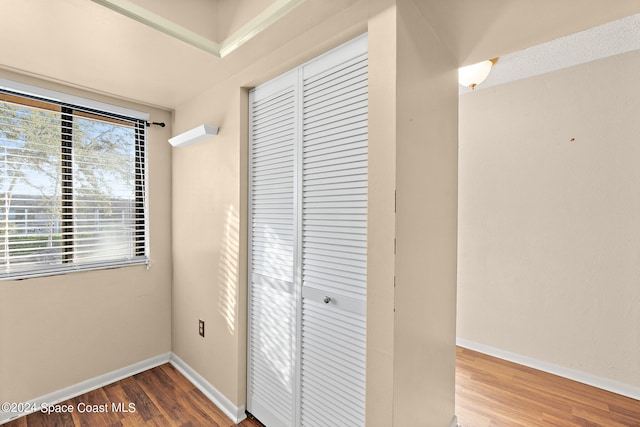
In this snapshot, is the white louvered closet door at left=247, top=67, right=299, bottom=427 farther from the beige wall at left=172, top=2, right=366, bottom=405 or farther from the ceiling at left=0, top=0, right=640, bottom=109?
the ceiling at left=0, top=0, right=640, bottom=109

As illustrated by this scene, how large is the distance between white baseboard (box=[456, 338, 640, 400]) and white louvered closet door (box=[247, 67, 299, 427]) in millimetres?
2080

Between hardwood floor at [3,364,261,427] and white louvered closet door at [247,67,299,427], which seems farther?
hardwood floor at [3,364,261,427]

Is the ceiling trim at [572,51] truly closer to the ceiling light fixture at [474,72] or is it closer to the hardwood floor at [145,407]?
the ceiling light fixture at [474,72]

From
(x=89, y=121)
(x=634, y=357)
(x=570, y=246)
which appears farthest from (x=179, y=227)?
(x=634, y=357)

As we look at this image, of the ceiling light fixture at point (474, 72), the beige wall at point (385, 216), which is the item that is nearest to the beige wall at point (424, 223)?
the beige wall at point (385, 216)

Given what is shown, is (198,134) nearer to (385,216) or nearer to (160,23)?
(160,23)

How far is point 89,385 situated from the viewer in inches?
84.2

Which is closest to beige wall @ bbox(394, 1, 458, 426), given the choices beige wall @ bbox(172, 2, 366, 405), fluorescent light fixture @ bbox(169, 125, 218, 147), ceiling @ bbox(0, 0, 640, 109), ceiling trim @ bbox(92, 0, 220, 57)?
ceiling @ bbox(0, 0, 640, 109)

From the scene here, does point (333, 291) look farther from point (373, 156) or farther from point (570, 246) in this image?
point (570, 246)

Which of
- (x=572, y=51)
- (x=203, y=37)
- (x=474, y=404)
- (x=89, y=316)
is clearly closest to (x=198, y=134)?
(x=203, y=37)

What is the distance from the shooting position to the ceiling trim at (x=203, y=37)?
126cm

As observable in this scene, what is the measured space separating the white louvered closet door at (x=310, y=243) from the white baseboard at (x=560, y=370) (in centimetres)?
205

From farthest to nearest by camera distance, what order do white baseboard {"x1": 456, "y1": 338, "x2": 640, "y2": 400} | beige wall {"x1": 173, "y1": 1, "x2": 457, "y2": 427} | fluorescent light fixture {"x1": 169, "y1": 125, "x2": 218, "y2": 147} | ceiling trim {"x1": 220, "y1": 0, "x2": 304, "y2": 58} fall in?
1. white baseboard {"x1": 456, "y1": 338, "x2": 640, "y2": 400}
2. fluorescent light fixture {"x1": 169, "y1": 125, "x2": 218, "y2": 147}
3. ceiling trim {"x1": 220, "y1": 0, "x2": 304, "y2": 58}
4. beige wall {"x1": 173, "y1": 1, "x2": 457, "y2": 427}

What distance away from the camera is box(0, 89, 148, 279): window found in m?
1.86
